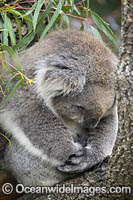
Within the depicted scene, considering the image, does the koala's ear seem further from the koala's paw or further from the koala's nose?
the koala's paw

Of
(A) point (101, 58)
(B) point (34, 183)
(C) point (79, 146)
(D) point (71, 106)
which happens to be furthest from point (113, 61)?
(B) point (34, 183)

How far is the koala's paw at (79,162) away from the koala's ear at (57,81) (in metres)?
0.58

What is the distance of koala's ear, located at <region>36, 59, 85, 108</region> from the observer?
293 centimetres

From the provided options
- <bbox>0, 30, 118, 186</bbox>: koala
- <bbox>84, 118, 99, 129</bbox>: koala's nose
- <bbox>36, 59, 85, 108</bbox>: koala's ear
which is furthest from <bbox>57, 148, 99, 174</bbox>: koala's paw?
<bbox>36, 59, 85, 108</bbox>: koala's ear

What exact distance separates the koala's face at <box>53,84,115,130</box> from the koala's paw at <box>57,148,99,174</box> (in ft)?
0.91

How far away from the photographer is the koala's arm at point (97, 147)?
301 cm

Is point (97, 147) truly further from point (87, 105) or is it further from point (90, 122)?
point (87, 105)

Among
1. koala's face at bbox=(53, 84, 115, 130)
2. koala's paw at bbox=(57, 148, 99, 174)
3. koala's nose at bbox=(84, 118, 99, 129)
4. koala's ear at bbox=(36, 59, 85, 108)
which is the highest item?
koala's ear at bbox=(36, 59, 85, 108)

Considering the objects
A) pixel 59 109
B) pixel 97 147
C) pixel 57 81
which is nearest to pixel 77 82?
pixel 57 81

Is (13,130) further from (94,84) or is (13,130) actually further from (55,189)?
(94,84)

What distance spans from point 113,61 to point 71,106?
0.65m

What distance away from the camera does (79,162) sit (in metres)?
3.01

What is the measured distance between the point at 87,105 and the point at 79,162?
0.52 meters

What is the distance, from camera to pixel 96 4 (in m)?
5.58
